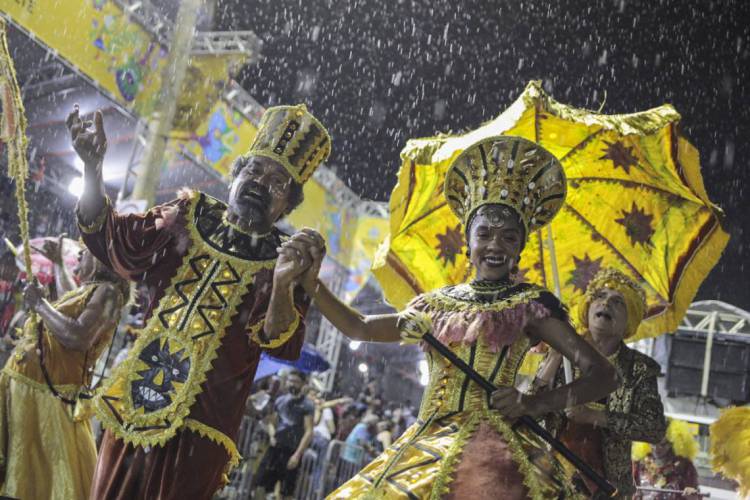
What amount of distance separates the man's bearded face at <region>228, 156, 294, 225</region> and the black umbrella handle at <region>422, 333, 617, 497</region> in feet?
3.96

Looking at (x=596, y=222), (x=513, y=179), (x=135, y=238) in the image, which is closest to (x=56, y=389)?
(x=135, y=238)

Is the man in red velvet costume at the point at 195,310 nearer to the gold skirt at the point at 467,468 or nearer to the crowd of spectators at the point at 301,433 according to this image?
the gold skirt at the point at 467,468

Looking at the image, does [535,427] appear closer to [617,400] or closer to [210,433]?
[210,433]

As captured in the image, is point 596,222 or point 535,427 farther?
point 596,222

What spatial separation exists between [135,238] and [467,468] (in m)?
2.00

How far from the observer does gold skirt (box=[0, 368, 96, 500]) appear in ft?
15.5

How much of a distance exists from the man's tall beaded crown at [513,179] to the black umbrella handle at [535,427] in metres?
0.67

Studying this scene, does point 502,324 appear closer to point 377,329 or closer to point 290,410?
point 377,329

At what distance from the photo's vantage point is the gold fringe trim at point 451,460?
9.37 feet

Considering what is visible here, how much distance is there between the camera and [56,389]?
5.07 meters

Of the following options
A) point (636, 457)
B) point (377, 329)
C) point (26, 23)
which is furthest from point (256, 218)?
point (26, 23)

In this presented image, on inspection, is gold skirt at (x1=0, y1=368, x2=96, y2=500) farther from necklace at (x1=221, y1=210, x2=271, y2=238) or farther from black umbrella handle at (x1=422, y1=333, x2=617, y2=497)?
black umbrella handle at (x1=422, y1=333, x2=617, y2=497)

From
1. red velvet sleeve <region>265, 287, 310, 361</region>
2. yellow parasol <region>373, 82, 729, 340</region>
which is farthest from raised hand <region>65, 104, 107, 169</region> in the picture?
yellow parasol <region>373, 82, 729, 340</region>

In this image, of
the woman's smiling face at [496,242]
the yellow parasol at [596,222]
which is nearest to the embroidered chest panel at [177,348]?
the woman's smiling face at [496,242]
